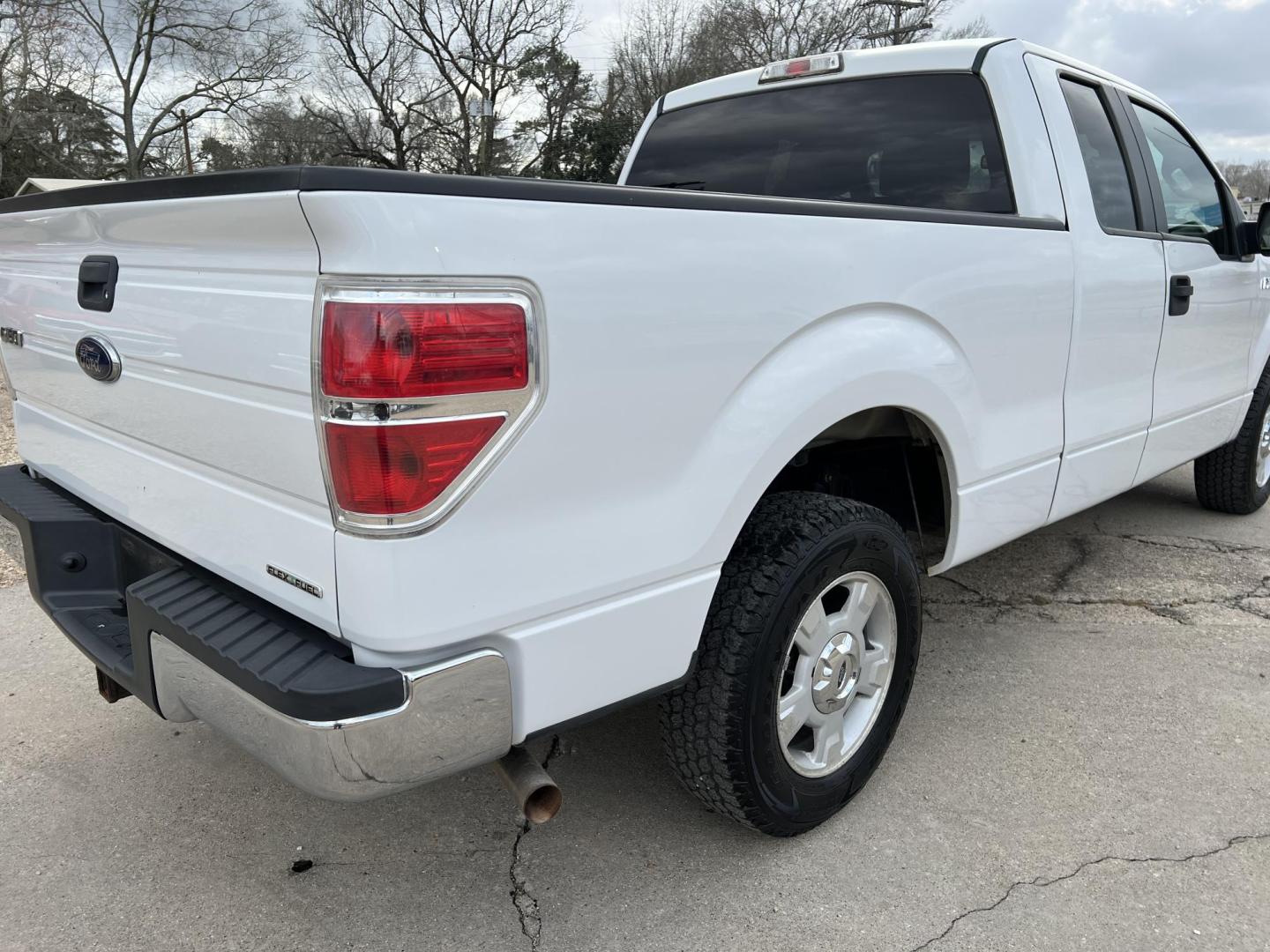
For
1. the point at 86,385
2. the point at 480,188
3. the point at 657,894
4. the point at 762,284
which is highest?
the point at 480,188

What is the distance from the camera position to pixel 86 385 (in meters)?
2.21

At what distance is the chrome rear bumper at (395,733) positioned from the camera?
1.52m

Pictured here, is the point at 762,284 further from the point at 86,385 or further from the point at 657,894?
the point at 86,385

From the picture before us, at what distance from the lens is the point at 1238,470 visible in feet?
15.5

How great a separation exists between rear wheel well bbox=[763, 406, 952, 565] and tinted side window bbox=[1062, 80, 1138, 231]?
1.07 metres

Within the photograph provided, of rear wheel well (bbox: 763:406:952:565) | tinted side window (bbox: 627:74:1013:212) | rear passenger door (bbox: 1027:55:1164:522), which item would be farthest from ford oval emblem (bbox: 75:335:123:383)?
rear passenger door (bbox: 1027:55:1164:522)

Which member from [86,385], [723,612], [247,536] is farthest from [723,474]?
[86,385]

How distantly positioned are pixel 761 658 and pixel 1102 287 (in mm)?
1783

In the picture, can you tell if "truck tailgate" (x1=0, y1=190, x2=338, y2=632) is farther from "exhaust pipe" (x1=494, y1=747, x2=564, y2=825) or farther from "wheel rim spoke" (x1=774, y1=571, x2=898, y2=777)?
"wheel rim spoke" (x1=774, y1=571, x2=898, y2=777)

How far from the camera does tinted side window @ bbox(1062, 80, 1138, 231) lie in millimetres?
3107

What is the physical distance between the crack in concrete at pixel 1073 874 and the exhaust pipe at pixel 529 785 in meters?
0.87

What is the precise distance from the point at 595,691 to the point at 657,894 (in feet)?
2.36

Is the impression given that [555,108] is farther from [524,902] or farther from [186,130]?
[524,902]

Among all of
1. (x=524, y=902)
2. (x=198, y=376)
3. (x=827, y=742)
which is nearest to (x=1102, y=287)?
(x=827, y=742)
